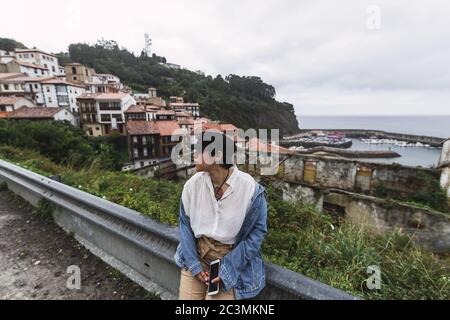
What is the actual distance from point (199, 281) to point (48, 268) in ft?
6.09

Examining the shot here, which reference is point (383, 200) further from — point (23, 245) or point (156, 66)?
point (156, 66)

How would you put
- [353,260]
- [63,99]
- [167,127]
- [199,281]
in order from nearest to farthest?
[199,281] < [353,260] < [167,127] < [63,99]

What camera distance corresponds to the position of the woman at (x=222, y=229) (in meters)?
1.75

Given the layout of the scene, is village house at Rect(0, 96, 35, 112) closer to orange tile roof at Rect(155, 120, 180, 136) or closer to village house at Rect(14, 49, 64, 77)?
orange tile roof at Rect(155, 120, 180, 136)

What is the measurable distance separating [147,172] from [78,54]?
8810cm

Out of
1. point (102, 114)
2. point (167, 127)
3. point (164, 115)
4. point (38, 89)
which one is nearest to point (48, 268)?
point (167, 127)

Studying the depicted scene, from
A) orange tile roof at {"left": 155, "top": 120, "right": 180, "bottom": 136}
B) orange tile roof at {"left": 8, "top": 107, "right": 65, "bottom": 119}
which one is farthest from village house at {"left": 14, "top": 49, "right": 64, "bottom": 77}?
orange tile roof at {"left": 155, "top": 120, "right": 180, "bottom": 136}

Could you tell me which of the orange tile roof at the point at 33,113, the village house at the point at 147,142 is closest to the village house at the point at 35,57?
the orange tile roof at the point at 33,113

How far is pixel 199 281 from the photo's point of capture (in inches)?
72.8

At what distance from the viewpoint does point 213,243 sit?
193 cm

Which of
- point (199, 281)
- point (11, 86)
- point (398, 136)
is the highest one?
point (11, 86)

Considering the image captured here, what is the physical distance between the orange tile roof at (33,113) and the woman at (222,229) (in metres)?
43.6

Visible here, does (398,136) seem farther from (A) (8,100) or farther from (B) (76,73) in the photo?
(A) (8,100)
